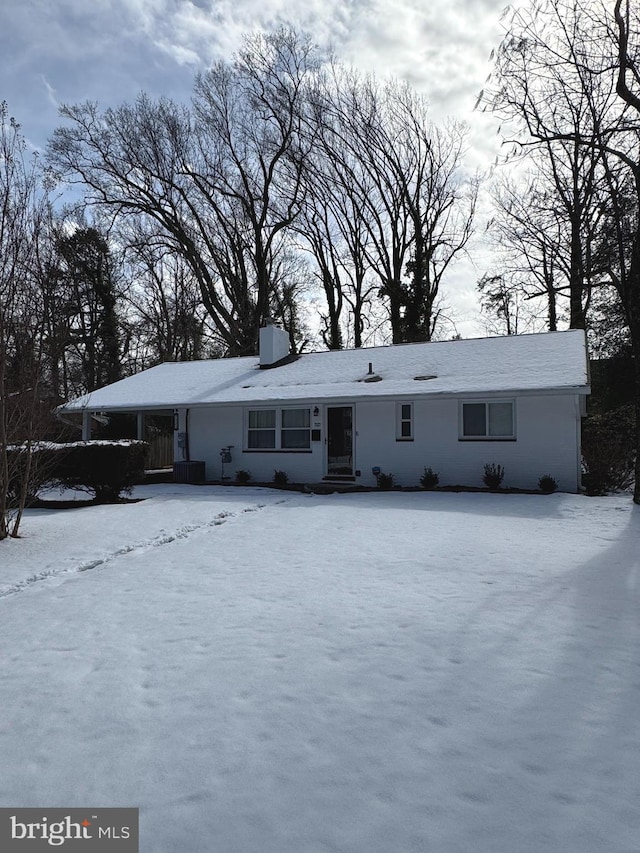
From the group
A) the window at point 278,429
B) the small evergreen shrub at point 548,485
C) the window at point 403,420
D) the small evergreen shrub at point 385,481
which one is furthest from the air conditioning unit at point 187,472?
the small evergreen shrub at point 548,485

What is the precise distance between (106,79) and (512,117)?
848 cm

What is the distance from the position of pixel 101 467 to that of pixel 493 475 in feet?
31.8

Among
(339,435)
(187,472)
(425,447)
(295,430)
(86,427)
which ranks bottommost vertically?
(187,472)

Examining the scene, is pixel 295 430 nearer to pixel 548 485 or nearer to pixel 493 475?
pixel 493 475

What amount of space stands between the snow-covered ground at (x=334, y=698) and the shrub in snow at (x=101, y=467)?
19.1ft

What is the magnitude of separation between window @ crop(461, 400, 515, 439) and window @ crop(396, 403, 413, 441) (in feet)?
4.79

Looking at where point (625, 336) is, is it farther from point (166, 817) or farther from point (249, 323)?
point (166, 817)

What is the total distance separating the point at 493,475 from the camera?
46.1ft

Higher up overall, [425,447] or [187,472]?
[425,447]

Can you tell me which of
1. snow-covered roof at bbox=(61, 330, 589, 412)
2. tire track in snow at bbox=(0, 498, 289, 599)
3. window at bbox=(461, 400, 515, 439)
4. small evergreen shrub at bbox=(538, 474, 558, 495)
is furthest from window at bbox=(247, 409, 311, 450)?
small evergreen shrub at bbox=(538, 474, 558, 495)

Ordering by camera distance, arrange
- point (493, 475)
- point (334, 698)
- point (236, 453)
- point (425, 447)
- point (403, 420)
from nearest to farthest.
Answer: point (334, 698), point (493, 475), point (425, 447), point (403, 420), point (236, 453)

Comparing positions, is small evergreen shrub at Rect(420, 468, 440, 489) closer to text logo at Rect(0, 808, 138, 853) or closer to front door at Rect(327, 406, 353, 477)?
front door at Rect(327, 406, 353, 477)

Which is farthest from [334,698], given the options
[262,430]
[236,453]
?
[236,453]

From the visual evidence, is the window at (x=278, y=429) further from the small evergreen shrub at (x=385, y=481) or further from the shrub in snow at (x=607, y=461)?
the shrub in snow at (x=607, y=461)
